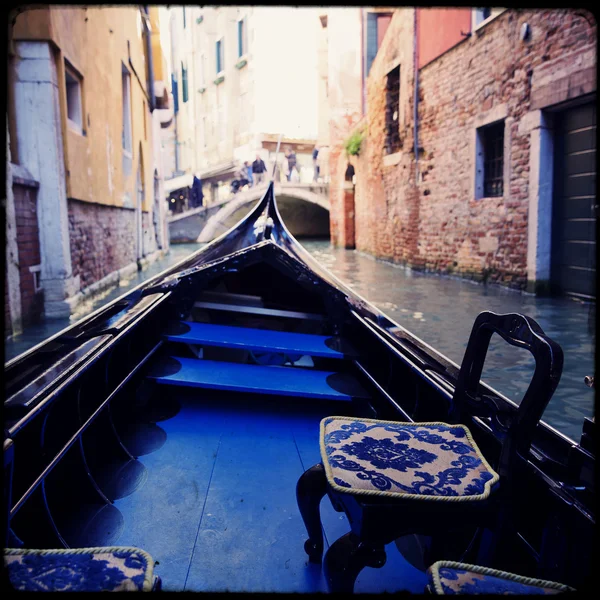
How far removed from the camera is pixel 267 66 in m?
22.7

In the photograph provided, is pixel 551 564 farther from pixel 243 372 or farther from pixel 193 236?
pixel 193 236

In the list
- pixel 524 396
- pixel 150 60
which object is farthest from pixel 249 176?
pixel 524 396

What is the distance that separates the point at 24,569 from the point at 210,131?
27253mm

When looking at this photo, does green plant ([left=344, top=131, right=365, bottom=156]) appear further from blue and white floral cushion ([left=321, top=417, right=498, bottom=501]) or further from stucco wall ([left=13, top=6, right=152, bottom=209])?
blue and white floral cushion ([left=321, top=417, right=498, bottom=501])

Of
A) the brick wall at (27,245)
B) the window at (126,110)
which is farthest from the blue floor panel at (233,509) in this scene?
the window at (126,110)

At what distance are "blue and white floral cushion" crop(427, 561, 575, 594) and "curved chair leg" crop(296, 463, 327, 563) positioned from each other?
1.24 feet

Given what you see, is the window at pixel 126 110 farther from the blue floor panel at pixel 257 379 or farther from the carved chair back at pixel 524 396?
the carved chair back at pixel 524 396

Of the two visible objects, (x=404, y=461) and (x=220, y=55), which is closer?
(x=404, y=461)

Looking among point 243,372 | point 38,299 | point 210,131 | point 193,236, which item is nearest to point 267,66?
point 210,131

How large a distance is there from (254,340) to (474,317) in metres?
3.24

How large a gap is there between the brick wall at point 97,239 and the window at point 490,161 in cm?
461

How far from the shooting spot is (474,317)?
16.9 feet

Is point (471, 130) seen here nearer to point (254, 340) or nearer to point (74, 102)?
point (74, 102)

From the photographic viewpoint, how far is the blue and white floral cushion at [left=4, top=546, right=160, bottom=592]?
31.0 inches
